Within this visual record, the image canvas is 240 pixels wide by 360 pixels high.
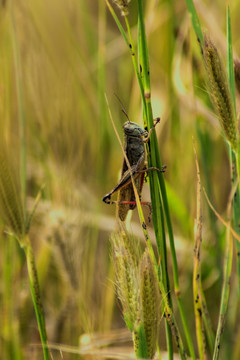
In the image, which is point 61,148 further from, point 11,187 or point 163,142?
point 163,142

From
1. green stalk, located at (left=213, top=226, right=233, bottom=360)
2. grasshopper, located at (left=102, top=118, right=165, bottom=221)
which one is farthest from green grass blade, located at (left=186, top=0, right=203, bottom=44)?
green stalk, located at (left=213, top=226, right=233, bottom=360)

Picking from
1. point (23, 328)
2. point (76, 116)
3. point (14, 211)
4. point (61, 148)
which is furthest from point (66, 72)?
point (23, 328)

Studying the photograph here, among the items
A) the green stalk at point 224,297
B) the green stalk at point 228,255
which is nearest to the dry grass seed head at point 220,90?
the green stalk at point 228,255

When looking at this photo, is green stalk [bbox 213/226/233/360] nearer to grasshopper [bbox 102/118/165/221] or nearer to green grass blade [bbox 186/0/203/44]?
grasshopper [bbox 102/118/165/221]

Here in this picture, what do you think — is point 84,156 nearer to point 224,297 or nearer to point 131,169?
point 131,169

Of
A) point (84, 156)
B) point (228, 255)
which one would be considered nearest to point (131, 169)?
point (228, 255)

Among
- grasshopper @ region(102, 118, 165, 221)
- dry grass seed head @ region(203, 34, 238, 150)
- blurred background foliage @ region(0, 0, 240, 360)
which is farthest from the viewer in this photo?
blurred background foliage @ region(0, 0, 240, 360)

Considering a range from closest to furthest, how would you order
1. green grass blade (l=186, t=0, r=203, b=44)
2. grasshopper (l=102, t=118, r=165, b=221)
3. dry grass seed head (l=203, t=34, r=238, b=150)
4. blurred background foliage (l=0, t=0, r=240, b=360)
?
dry grass seed head (l=203, t=34, r=238, b=150) < green grass blade (l=186, t=0, r=203, b=44) < grasshopper (l=102, t=118, r=165, b=221) < blurred background foliage (l=0, t=0, r=240, b=360)

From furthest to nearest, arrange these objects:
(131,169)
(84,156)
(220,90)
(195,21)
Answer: (84,156) < (131,169) < (195,21) < (220,90)
